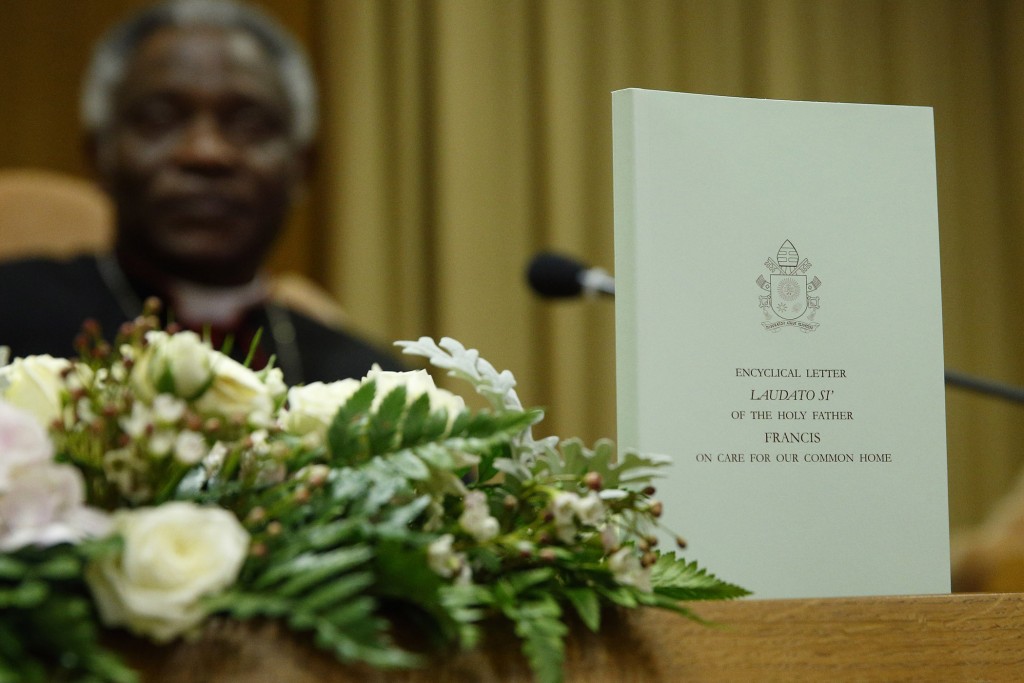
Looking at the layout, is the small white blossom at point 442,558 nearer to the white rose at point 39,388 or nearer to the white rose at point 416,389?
the white rose at point 416,389

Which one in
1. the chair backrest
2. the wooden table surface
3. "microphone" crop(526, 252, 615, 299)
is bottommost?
the wooden table surface

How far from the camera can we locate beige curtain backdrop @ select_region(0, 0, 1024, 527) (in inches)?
124

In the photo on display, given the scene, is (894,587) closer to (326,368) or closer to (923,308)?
(923,308)

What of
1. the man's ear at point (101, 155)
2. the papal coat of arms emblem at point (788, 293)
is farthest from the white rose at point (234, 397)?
the man's ear at point (101, 155)

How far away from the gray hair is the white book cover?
5.85ft

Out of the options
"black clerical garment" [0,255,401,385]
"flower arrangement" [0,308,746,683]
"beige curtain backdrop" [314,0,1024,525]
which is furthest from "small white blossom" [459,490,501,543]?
"beige curtain backdrop" [314,0,1024,525]

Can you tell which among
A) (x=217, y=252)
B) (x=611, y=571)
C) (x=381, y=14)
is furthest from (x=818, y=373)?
(x=381, y=14)

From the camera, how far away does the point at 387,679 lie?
1.55 ft

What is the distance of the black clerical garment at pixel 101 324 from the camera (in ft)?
6.95

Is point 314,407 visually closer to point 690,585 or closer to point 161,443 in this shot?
point 161,443

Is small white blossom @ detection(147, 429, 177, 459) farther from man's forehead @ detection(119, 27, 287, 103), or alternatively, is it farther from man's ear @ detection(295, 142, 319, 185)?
man's ear @ detection(295, 142, 319, 185)

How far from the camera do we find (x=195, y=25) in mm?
2279

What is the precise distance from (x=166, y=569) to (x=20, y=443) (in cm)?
7

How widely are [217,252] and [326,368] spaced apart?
0.30 metres
